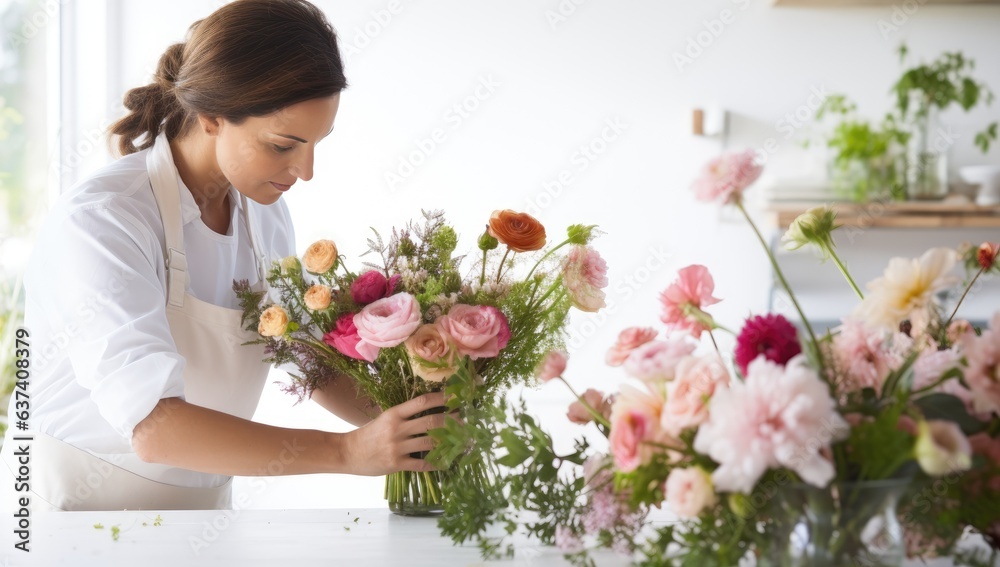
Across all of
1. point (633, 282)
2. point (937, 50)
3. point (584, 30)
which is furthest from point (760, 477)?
point (937, 50)

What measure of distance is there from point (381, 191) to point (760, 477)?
8.39ft

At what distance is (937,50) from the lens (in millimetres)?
3023

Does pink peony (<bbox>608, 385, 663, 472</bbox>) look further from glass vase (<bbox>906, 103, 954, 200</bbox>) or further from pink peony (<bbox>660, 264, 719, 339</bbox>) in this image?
Result: glass vase (<bbox>906, 103, 954, 200</bbox>)

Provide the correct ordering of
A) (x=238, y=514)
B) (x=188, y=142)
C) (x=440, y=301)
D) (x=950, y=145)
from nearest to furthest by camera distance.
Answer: (x=440, y=301)
(x=238, y=514)
(x=188, y=142)
(x=950, y=145)

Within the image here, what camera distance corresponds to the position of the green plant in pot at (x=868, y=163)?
9.43 ft

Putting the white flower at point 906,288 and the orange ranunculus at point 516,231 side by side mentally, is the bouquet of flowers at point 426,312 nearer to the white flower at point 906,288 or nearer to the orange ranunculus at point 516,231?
the orange ranunculus at point 516,231

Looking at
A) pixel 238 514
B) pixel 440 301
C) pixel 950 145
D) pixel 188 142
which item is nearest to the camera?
pixel 440 301

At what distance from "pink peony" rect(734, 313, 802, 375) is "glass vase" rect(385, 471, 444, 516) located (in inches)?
22.7

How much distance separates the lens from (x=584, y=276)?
3.60 feet

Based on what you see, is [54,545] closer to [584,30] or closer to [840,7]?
[584,30]

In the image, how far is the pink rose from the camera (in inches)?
40.0

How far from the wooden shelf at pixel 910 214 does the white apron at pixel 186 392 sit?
200 centimetres

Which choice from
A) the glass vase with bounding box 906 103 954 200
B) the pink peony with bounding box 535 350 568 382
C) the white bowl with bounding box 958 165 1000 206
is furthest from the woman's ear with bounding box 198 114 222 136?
the white bowl with bounding box 958 165 1000 206

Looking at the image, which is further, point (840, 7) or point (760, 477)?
point (840, 7)
